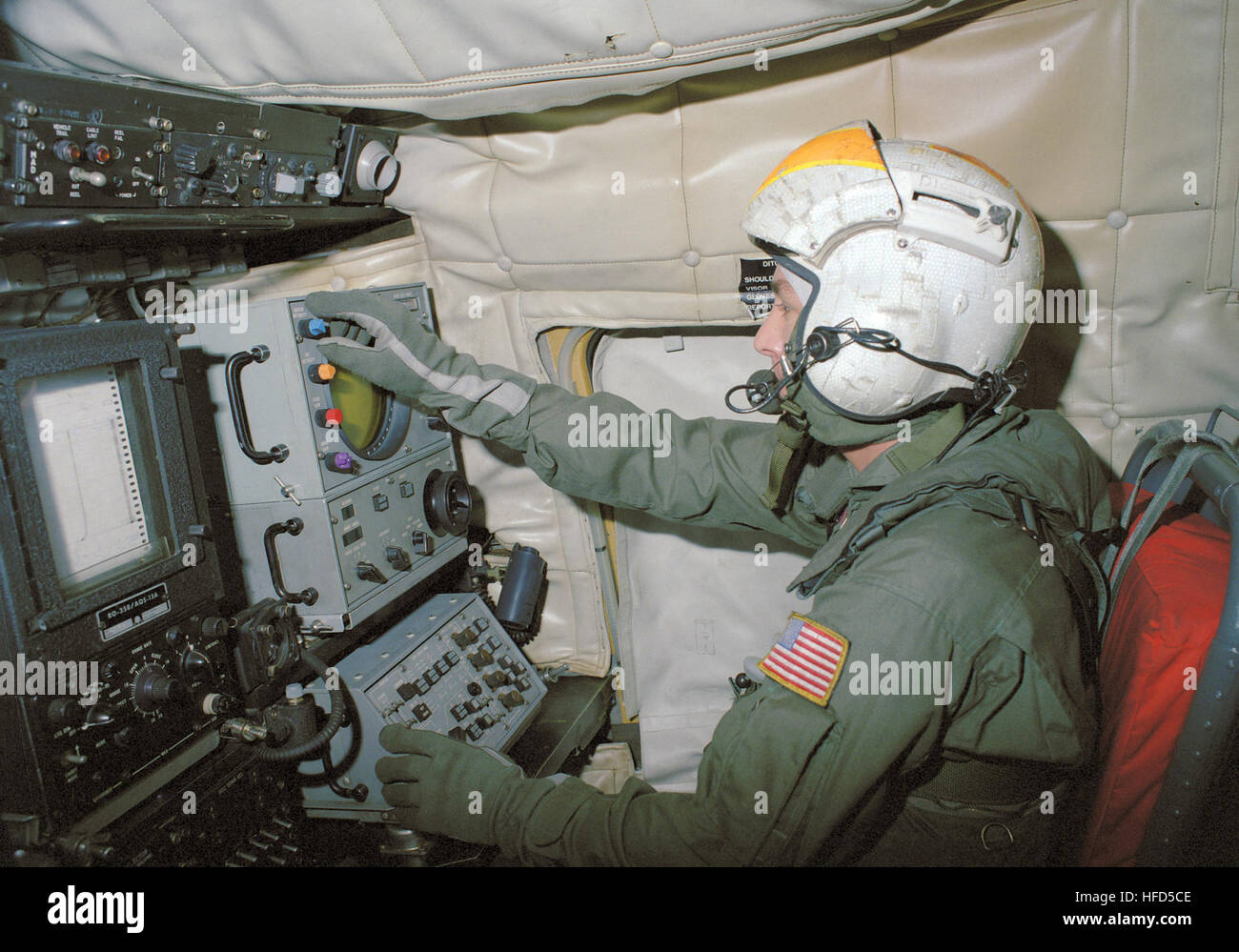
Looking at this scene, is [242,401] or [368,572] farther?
[368,572]

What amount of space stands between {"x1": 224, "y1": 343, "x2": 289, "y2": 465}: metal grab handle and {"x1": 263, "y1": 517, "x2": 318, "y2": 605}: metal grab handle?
16cm

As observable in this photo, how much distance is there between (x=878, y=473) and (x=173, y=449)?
1.47 meters

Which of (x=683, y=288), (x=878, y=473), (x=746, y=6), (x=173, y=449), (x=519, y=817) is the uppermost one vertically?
(x=746, y=6)

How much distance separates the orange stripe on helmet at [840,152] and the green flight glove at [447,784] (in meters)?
1.43

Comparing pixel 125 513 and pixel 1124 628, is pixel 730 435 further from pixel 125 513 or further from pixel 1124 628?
pixel 125 513

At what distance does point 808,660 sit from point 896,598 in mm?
195

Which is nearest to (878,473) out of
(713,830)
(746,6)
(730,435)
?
(730,435)

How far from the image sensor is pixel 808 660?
4.73ft

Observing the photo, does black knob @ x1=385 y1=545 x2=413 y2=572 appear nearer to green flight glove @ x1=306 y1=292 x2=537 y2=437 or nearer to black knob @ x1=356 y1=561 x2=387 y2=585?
black knob @ x1=356 y1=561 x2=387 y2=585

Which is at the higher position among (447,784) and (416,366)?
(416,366)

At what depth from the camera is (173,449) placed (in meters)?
1.56

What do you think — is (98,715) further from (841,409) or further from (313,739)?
(841,409)

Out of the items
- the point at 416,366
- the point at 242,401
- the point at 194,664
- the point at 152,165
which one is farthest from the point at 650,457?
the point at 152,165

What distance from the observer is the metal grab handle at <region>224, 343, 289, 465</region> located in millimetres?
1808
